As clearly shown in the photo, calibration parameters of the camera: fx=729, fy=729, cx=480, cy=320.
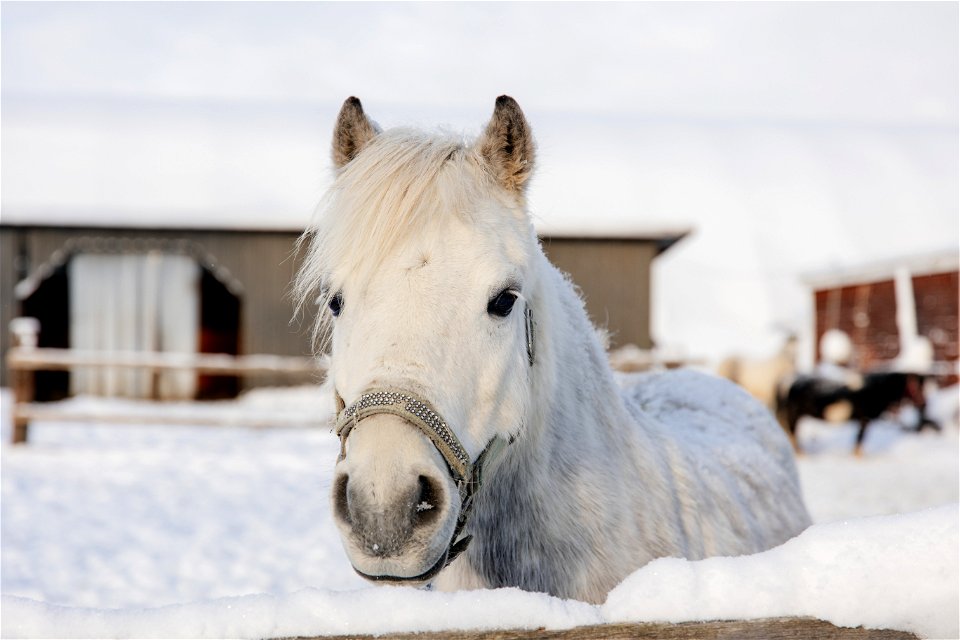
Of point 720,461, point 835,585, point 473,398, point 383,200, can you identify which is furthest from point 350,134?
point 720,461

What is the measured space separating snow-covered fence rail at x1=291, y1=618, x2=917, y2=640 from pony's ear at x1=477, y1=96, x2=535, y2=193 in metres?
1.23

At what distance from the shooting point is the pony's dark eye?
1.94 meters

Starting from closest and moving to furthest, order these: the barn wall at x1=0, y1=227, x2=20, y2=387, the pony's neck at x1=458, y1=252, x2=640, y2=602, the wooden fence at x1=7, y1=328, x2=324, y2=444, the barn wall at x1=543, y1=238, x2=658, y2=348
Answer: the pony's neck at x1=458, y1=252, x2=640, y2=602 < the wooden fence at x1=7, y1=328, x2=324, y2=444 < the barn wall at x1=543, y1=238, x2=658, y2=348 < the barn wall at x1=0, y1=227, x2=20, y2=387

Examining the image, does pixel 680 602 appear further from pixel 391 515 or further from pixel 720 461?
pixel 720 461

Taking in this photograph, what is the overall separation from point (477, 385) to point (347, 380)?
0.32 m

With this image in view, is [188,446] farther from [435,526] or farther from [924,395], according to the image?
[924,395]

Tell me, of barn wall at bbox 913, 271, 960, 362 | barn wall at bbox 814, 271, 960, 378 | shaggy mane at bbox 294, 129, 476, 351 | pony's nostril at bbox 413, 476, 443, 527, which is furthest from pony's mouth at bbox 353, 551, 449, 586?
barn wall at bbox 913, 271, 960, 362

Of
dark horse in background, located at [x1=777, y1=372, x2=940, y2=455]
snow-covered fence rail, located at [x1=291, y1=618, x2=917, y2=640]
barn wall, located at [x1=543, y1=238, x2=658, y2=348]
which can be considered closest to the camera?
snow-covered fence rail, located at [x1=291, y1=618, x2=917, y2=640]

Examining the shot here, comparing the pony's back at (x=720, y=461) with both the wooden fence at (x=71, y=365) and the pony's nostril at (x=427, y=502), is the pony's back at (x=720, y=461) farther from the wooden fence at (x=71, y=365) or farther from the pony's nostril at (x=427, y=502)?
the wooden fence at (x=71, y=365)

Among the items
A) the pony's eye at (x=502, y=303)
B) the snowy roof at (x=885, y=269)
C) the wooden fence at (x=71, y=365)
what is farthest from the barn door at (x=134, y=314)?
the snowy roof at (x=885, y=269)

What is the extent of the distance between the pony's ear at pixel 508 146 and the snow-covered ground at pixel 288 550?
109 centimetres

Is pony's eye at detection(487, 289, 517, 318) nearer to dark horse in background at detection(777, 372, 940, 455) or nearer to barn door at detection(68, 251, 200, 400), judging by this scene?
dark horse in background at detection(777, 372, 940, 455)

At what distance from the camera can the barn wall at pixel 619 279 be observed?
50.2 feet

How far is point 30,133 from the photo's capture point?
24.7m
